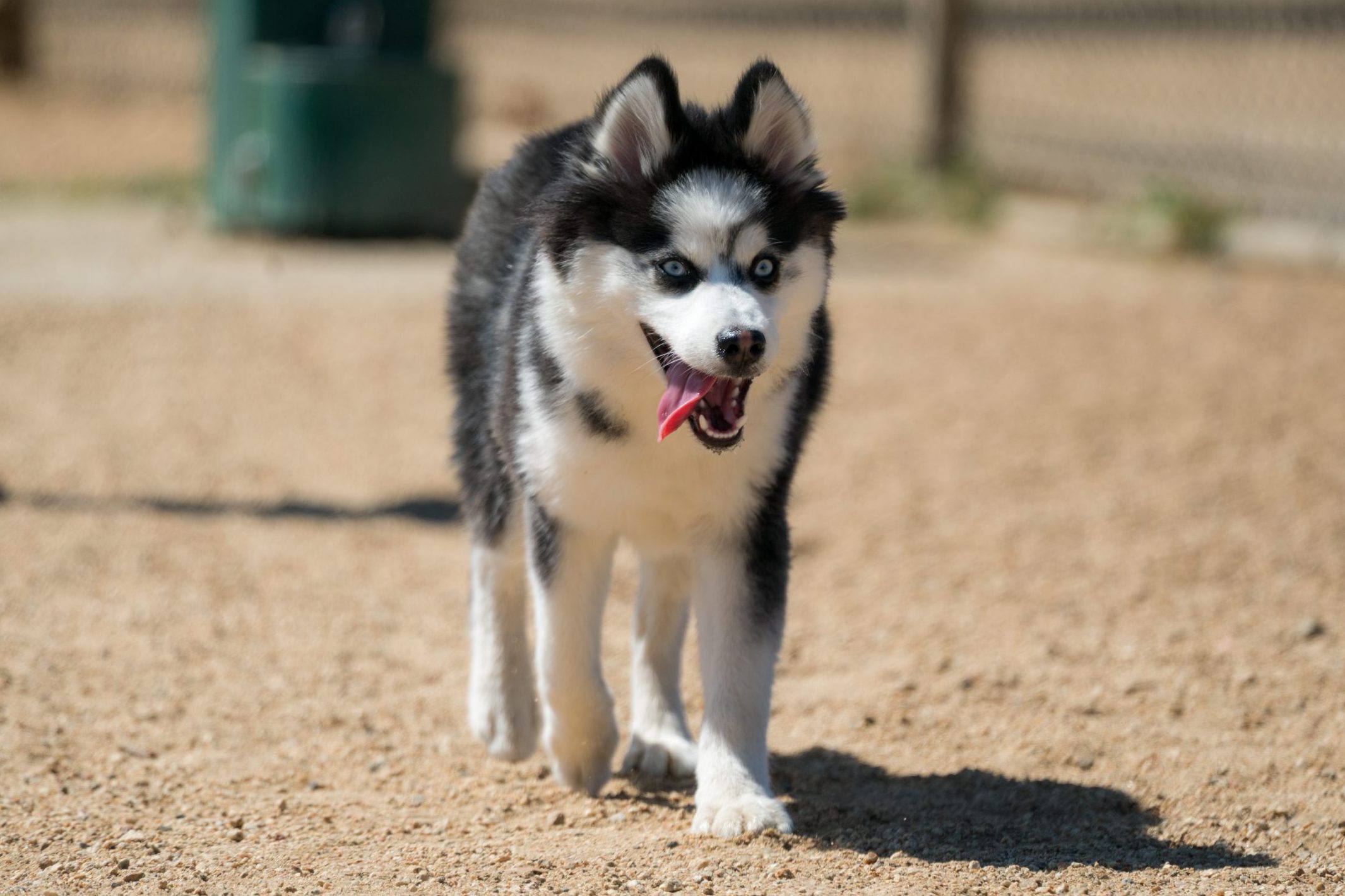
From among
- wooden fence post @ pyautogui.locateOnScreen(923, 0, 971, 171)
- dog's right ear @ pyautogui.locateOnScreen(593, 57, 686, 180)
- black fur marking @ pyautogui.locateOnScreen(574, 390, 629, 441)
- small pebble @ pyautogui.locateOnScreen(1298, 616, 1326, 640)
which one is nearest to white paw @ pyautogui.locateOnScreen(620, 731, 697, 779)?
black fur marking @ pyautogui.locateOnScreen(574, 390, 629, 441)

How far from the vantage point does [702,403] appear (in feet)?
12.0

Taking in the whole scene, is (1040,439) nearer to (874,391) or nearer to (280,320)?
(874,391)

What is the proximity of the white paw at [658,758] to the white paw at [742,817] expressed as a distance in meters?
0.59

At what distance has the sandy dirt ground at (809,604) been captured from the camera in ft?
12.4

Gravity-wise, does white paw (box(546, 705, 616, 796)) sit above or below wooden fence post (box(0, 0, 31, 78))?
below

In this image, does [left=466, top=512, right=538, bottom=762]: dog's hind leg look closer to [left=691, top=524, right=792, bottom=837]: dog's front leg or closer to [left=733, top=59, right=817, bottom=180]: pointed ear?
[left=691, top=524, right=792, bottom=837]: dog's front leg

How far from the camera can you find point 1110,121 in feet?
38.9

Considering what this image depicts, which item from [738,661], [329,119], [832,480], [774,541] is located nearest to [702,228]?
[774,541]

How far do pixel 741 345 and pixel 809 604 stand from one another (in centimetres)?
261

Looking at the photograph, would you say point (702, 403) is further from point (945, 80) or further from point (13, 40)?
point (13, 40)

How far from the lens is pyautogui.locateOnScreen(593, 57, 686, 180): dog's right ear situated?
3.75 m

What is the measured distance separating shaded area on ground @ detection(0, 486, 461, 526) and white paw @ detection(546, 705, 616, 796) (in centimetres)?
231

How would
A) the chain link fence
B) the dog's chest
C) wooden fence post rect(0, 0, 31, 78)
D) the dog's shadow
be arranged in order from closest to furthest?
the dog's shadow → the dog's chest → the chain link fence → wooden fence post rect(0, 0, 31, 78)

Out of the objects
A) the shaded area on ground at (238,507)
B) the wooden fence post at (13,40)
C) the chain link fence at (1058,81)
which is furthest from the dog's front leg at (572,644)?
the wooden fence post at (13,40)
